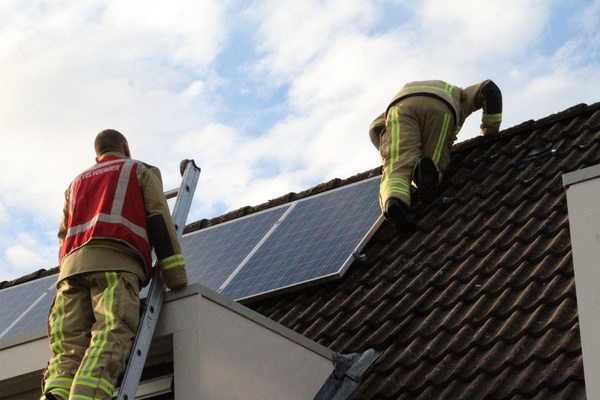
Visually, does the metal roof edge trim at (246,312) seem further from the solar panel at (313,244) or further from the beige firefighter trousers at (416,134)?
the beige firefighter trousers at (416,134)

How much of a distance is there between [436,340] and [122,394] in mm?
2017

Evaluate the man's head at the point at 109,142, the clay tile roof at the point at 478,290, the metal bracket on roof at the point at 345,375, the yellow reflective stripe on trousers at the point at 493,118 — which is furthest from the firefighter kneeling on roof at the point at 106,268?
the yellow reflective stripe on trousers at the point at 493,118

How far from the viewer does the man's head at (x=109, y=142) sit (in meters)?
7.20

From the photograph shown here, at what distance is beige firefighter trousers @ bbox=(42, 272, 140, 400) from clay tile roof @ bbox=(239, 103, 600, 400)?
1.53m

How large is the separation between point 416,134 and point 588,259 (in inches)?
151

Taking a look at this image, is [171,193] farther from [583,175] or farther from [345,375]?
[583,175]

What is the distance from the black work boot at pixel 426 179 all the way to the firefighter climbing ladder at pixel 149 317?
2.19 metres

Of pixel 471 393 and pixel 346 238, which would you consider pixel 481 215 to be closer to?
pixel 346 238

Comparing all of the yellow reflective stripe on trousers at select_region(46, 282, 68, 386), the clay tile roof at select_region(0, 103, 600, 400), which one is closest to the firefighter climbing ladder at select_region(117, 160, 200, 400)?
the yellow reflective stripe on trousers at select_region(46, 282, 68, 386)

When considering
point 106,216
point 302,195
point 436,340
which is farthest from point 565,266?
point 302,195

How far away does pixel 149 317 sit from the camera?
650 cm

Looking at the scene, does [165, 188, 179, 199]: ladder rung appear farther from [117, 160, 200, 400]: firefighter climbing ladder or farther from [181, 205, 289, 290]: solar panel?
[181, 205, 289, 290]: solar panel

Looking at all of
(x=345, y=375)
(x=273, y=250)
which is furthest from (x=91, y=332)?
(x=273, y=250)

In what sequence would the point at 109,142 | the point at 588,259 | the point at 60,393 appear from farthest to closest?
1. the point at 109,142
2. the point at 60,393
3. the point at 588,259
